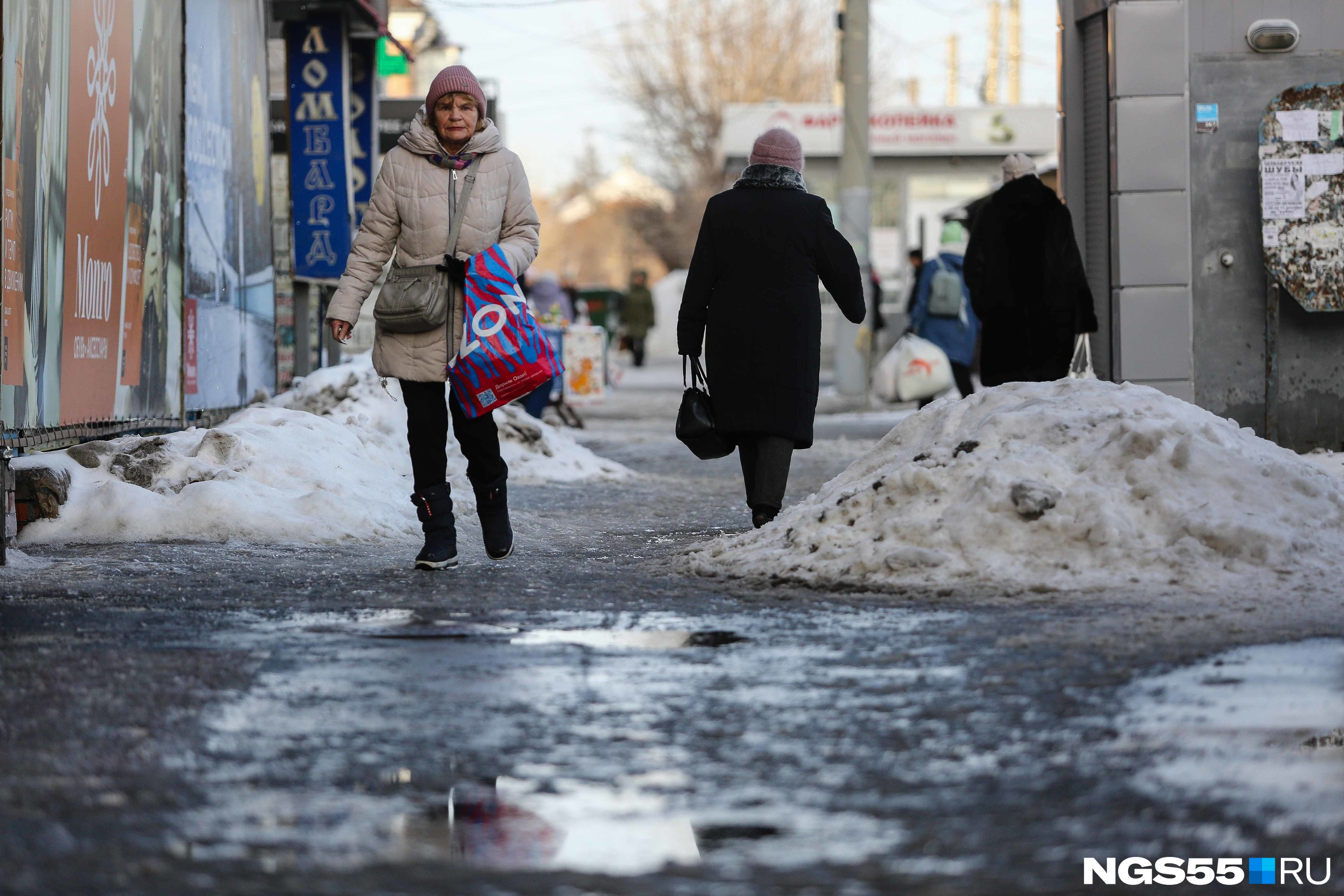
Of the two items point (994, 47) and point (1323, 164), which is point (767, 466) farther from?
point (994, 47)

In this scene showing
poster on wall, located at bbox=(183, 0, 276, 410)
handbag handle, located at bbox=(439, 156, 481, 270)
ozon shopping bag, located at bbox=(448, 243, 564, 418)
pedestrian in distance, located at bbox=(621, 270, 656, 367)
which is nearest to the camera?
ozon shopping bag, located at bbox=(448, 243, 564, 418)

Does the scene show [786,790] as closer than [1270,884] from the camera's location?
No

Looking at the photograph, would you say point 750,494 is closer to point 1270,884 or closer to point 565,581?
point 565,581

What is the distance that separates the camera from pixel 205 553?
723 centimetres

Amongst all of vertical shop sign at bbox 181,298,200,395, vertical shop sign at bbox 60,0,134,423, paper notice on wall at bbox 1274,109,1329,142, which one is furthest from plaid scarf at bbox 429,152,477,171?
paper notice on wall at bbox 1274,109,1329,142

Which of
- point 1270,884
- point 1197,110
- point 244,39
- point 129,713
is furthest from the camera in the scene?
point 244,39

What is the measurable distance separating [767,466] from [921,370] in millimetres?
11301

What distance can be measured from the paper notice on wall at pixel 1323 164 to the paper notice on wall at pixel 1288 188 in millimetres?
36

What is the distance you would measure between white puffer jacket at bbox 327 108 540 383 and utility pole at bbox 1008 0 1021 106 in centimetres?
4256

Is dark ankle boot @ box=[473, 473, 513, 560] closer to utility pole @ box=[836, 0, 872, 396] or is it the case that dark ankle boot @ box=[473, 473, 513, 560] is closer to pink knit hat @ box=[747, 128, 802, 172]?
pink knit hat @ box=[747, 128, 802, 172]

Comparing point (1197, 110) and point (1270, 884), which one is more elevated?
point (1197, 110)

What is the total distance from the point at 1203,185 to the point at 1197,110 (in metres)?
0.45

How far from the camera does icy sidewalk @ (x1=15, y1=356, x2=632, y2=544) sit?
7.85 meters

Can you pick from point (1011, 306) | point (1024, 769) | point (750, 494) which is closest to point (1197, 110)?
point (1011, 306)
